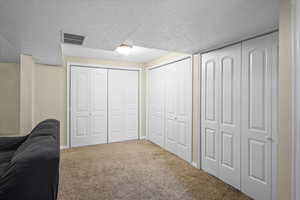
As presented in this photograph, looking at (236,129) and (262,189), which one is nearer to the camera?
(262,189)

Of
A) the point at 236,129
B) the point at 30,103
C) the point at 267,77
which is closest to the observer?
the point at 267,77

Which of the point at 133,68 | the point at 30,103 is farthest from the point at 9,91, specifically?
the point at 133,68

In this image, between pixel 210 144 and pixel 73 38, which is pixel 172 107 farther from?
pixel 73 38

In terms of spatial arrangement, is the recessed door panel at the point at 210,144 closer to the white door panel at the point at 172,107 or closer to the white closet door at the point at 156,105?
the white door panel at the point at 172,107

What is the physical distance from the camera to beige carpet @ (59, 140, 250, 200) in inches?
86.5

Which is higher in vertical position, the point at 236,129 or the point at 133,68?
the point at 133,68

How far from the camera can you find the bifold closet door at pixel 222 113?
92.7 inches

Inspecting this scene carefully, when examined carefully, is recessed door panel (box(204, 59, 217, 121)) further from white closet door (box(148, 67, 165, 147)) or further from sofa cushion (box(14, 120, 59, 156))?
sofa cushion (box(14, 120, 59, 156))

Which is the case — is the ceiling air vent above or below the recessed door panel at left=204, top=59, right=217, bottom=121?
above

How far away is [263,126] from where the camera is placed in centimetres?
203

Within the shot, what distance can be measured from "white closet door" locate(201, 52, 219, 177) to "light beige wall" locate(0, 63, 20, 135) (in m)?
3.74

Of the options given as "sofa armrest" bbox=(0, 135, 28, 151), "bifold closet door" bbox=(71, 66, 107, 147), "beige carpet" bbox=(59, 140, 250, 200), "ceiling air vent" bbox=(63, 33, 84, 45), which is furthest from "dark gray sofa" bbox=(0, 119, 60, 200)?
"bifold closet door" bbox=(71, 66, 107, 147)

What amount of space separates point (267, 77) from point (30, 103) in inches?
154

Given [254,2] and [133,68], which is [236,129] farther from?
[133,68]
